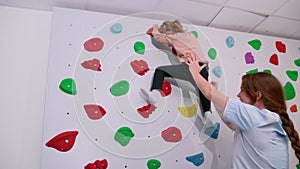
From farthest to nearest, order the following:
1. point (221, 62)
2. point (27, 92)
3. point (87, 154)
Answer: point (221, 62)
point (27, 92)
point (87, 154)

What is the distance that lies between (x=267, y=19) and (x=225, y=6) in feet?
1.05

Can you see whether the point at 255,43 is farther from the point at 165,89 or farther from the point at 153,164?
the point at 153,164

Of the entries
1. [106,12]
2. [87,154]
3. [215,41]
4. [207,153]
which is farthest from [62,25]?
[207,153]

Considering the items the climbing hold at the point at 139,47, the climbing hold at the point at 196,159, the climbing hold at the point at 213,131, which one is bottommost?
the climbing hold at the point at 196,159

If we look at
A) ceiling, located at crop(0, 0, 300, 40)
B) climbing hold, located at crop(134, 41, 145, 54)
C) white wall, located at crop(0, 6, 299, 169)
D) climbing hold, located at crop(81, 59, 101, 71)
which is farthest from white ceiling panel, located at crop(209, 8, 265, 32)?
white wall, located at crop(0, 6, 299, 169)

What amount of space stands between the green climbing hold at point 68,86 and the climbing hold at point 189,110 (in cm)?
53

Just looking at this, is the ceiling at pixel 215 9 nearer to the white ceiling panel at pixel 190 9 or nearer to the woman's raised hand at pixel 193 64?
the white ceiling panel at pixel 190 9

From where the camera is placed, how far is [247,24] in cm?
163

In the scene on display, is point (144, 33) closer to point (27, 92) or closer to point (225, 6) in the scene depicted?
point (225, 6)

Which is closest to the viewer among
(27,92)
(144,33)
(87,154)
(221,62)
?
(87,154)

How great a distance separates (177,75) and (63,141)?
2.01 feet

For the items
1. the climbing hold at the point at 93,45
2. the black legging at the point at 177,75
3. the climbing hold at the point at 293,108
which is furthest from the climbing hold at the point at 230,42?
the climbing hold at the point at 93,45

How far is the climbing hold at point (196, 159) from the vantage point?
1316 mm

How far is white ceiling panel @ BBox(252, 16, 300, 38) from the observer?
5.29 feet
